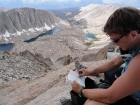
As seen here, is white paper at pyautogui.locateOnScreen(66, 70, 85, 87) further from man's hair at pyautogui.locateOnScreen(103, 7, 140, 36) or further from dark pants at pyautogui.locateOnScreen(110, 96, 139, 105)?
man's hair at pyautogui.locateOnScreen(103, 7, 140, 36)

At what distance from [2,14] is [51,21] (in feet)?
75.2

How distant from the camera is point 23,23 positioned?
78.8m

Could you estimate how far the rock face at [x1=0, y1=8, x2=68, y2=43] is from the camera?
71562 mm

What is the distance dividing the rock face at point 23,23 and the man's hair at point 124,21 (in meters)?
67.1

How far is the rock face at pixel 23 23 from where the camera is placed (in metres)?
71.6

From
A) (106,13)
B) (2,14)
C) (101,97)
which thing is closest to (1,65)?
(101,97)

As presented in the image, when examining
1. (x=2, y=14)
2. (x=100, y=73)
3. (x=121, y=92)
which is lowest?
(x=2, y=14)

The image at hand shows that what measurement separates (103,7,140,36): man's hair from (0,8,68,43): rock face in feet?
220

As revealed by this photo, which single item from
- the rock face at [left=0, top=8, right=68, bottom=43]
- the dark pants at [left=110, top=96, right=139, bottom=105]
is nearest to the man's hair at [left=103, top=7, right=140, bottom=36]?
the dark pants at [left=110, top=96, right=139, bottom=105]

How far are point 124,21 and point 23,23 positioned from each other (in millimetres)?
79374

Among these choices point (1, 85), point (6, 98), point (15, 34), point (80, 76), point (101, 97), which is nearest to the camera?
point (101, 97)

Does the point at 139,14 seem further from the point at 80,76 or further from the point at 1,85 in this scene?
the point at 1,85

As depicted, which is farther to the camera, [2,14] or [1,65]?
[2,14]

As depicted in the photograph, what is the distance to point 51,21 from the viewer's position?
3565 inches
